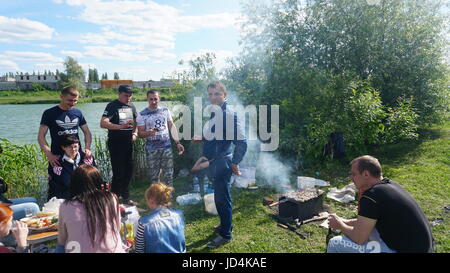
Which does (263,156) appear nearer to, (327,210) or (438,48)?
(327,210)

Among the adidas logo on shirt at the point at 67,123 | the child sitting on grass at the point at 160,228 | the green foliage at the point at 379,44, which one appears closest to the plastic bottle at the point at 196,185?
the adidas logo on shirt at the point at 67,123

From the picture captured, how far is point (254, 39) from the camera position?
10.6m

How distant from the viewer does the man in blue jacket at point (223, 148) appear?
380 cm

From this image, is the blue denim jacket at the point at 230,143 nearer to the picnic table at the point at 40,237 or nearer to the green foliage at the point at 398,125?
the picnic table at the point at 40,237

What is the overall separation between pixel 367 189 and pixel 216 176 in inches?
68.8

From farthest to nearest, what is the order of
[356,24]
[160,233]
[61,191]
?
1. [356,24]
2. [61,191]
3. [160,233]

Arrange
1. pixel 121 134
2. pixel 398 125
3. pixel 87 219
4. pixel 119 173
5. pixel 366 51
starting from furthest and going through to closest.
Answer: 1. pixel 366 51
2. pixel 398 125
3. pixel 119 173
4. pixel 121 134
5. pixel 87 219

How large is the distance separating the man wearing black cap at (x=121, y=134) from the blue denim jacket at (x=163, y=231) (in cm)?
255

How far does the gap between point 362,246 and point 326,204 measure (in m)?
2.58

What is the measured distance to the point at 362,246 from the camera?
9.15 ft

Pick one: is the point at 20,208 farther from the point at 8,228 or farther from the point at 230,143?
the point at 230,143

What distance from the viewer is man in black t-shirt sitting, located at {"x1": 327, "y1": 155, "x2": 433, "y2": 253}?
2.52 meters

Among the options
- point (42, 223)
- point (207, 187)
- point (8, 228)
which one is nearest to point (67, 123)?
point (42, 223)
